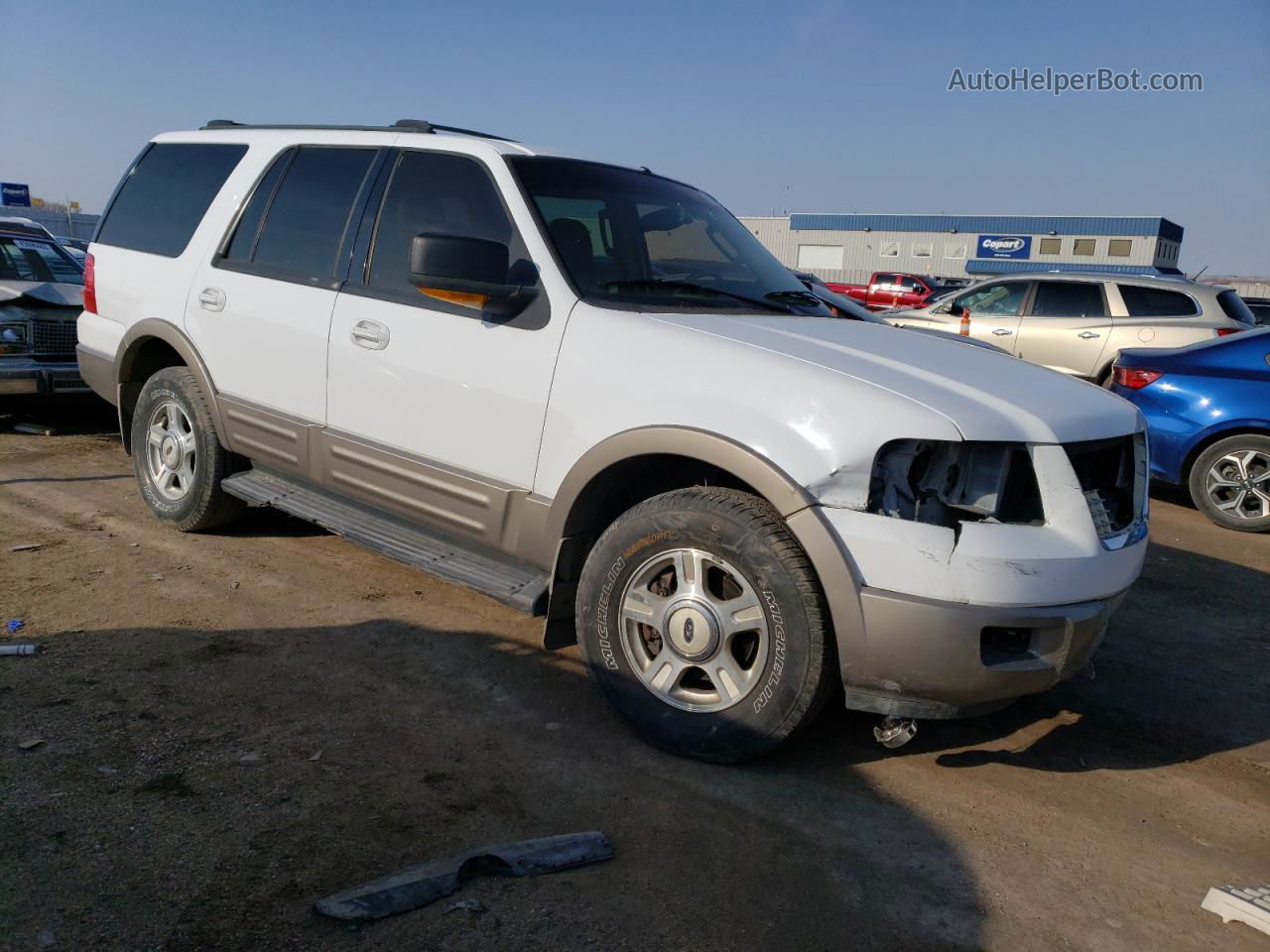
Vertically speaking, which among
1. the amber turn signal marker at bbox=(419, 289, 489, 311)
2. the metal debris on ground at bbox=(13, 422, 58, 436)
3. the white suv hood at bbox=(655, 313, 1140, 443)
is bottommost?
the metal debris on ground at bbox=(13, 422, 58, 436)

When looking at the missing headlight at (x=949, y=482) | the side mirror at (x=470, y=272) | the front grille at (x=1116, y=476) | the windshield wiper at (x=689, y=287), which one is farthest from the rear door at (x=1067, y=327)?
the side mirror at (x=470, y=272)

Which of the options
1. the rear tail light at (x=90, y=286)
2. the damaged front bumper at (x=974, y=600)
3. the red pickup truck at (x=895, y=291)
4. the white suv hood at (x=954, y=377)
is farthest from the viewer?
the red pickup truck at (x=895, y=291)

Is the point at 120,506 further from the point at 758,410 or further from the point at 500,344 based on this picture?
the point at 758,410

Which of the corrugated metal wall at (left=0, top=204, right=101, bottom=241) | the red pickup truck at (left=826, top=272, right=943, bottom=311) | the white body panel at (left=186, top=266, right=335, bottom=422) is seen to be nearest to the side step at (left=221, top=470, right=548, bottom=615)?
the white body panel at (left=186, top=266, right=335, bottom=422)

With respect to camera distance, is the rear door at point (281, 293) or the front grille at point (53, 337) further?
the front grille at point (53, 337)

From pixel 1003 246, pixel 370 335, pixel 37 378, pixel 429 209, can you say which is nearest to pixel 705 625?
pixel 370 335

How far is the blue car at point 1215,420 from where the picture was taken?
23.9 ft

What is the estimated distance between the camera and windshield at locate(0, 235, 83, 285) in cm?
814

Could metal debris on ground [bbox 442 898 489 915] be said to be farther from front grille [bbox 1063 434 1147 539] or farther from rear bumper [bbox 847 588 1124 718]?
front grille [bbox 1063 434 1147 539]

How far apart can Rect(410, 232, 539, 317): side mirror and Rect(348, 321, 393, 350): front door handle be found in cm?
46

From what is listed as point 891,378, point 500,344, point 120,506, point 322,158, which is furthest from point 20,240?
point 891,378

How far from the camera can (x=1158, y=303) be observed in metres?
10.5

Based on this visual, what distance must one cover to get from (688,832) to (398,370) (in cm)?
214

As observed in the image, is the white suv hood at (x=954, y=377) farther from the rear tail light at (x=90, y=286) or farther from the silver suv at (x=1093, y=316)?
the silver suv at (x=1093, y=316)
